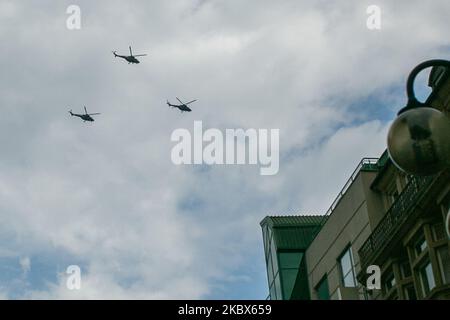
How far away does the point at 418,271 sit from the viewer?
29609mm

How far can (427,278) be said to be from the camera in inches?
1139

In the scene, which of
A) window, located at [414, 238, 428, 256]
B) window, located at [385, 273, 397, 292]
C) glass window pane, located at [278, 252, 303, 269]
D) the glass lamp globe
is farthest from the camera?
glass window pane, located at [278, 252, 303, 269]

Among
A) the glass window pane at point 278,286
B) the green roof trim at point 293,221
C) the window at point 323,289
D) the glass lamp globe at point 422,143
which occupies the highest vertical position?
the green roof trim at point 293,221

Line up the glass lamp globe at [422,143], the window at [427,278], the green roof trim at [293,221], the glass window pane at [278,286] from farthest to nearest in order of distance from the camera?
1. the green roof trim at [293,221]
2. the glass window pane at [278,286]
3. the window at [427,278]
4. the glass lamp globe at [422,143]

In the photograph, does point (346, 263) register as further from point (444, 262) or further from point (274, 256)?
point (444, 262)

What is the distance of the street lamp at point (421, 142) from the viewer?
6.79 meters

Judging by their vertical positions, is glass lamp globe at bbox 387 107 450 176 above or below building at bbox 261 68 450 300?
below

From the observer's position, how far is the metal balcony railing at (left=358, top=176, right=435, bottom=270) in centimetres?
2897

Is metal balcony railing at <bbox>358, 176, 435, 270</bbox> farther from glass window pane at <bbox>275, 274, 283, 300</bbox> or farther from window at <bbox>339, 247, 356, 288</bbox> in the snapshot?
glass window pane at <bbox>275, 274, 283, 300</bbox>

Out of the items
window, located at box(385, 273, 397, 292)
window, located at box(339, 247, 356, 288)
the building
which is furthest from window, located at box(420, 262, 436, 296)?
window, located at box(339, 247, 356, 288)

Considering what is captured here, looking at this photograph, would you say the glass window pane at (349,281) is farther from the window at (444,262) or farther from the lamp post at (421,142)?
the lamp post at (421,142)

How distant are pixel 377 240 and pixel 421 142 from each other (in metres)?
Result: 26.4

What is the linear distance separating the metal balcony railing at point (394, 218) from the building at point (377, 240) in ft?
0.12

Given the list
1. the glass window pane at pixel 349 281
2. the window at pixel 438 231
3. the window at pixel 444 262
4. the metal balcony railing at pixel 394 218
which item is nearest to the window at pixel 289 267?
the glass window pane at pixel 349 281
